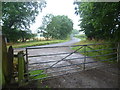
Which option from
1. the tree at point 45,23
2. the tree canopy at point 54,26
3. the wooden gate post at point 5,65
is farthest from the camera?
the tree canopy at point 54,26

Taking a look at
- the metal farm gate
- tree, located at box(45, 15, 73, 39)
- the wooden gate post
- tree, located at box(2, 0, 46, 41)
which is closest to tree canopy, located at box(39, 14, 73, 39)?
tree, located at box(45, 15, 73, 39)

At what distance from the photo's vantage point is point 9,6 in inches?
523

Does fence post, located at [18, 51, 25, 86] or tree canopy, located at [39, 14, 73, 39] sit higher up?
tree canopy, located at [39, 14, 73, 39]

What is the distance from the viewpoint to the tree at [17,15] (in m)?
13.3

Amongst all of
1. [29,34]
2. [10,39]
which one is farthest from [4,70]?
[29,34]

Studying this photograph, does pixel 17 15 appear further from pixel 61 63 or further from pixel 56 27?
pixel 56 27

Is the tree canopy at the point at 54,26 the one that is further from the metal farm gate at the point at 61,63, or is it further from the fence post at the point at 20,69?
the fence post at the point at 20,69

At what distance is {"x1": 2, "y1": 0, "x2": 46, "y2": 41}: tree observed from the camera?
43.7 ft

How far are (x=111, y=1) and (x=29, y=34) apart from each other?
19.0 m

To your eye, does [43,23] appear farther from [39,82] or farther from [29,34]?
[39,82]

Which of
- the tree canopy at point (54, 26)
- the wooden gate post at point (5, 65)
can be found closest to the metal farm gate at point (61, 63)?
the wooden gate post at point (5, 65)

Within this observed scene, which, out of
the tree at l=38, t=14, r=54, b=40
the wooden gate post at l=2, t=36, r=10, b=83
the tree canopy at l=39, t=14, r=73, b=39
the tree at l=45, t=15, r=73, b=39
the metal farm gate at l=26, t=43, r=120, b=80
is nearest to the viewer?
the wooden gate post at l=2, t=36, r=10, b=83

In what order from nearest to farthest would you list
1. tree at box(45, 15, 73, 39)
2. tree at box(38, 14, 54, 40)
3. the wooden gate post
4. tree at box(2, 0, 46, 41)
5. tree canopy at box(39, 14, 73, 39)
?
the wooden gate post → tree at box(2, 0, 46, 41) → tree at box(38, 14, 54, 40) → tree canopy at box(39, 14, 73, 39) → tree at box(45, 15, 73, 39)

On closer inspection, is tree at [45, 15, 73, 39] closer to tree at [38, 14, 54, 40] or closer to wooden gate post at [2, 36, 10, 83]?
tree at [38, 14, 54, 40]
